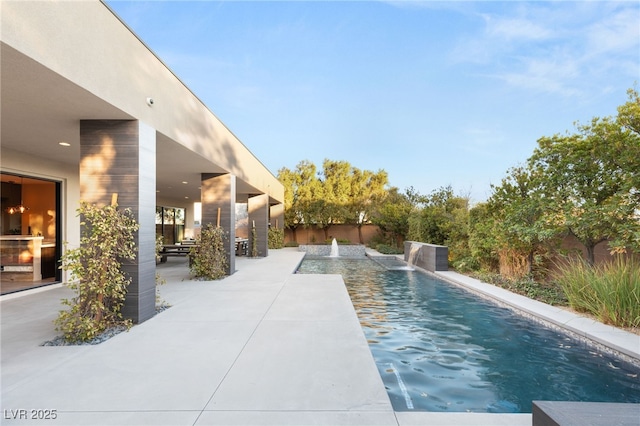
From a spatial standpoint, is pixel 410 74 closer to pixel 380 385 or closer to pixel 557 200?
pixel 557 200

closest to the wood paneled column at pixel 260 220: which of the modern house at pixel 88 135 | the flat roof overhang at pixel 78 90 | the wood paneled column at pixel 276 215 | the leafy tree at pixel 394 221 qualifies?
the modern house at pixel 88 135

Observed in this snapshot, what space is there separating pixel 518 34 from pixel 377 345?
1020 cm

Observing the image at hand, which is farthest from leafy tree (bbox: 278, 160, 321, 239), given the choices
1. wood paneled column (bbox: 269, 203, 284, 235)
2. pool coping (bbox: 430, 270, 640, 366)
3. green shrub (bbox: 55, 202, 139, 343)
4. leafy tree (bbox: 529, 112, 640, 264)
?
green shrub (bbox: 55, 202, 139, 343)

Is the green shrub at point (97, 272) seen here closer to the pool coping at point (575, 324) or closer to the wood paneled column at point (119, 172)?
the wood paneled column at point (119, 172)

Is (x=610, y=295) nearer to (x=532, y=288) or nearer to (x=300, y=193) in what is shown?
(x=532, y=288)

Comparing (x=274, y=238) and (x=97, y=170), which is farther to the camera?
(x=274, y=238)

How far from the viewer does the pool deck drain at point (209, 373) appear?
96.0 inches

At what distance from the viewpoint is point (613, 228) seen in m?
5.74

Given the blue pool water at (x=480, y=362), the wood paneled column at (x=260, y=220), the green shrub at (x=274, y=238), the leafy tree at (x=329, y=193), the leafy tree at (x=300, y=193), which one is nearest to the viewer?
the blue pool water at (x=480, y=362)

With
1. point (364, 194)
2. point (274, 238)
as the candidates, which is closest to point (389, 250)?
point (274, 238)

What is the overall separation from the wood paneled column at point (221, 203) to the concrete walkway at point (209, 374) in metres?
3.88

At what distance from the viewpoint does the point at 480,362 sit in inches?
152

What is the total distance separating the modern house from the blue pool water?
3.54 meters

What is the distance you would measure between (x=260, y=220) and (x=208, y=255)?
6.97 meters
